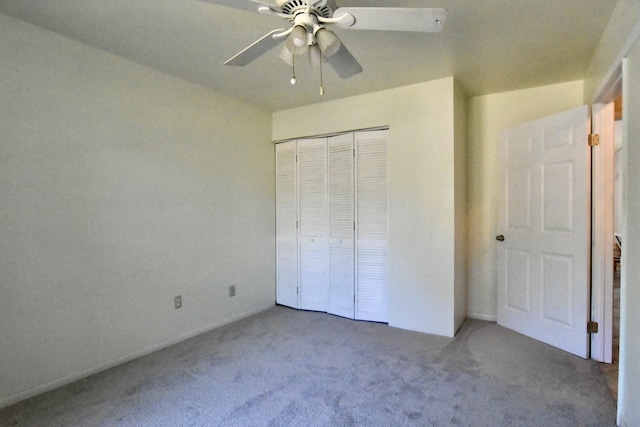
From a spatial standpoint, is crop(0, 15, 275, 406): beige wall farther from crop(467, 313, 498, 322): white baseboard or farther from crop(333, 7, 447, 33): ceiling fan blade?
crop(467, 313, 498, 322): white baseboard

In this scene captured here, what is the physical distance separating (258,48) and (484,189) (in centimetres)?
274

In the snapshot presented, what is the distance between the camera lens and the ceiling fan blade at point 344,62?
165 centimetres

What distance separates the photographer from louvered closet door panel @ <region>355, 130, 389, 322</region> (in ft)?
10.9

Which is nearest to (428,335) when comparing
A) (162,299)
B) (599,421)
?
(599,421)

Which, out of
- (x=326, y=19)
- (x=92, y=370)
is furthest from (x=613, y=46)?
(x=92, y=370)

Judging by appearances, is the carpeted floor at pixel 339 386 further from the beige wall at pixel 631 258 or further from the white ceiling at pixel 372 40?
the white ceiling at pixel 372 40

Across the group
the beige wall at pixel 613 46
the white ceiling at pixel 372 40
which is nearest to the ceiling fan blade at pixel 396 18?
the white ceiling at pixel 372 40

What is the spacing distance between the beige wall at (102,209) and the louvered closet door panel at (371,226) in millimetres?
1305

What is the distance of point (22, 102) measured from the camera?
6.66 ft

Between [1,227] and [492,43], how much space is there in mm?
3375

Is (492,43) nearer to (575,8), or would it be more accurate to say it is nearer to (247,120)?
(575,8)

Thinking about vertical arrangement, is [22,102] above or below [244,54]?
below

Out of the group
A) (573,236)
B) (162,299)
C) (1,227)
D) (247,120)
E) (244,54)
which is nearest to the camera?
(244,54)

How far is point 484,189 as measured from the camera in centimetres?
338
